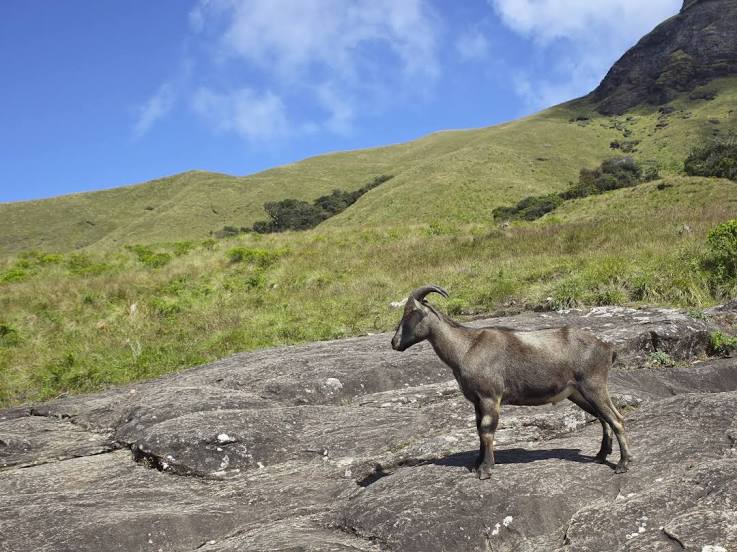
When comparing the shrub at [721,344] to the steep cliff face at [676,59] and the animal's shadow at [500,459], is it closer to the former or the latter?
the animal's shadow at [500,459]

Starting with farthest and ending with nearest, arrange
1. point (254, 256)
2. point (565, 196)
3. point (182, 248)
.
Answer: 1. point (565, 196)
2. point (182, 248)
3. point (254, 256)

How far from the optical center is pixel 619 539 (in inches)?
193

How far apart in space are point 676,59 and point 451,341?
176372 mm

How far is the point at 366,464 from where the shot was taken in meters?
7.24

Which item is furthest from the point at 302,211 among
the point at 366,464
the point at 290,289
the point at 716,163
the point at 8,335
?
the point at 366,464

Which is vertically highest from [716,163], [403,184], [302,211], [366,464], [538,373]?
[403,184]

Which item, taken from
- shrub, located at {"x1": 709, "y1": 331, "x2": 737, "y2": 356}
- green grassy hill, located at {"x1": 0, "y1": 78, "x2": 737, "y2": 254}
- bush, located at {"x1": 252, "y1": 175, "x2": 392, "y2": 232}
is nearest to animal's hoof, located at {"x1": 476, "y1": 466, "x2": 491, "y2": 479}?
shrub, located at {"x1": 709, "y1": 331, "x2": 737, "y2": 356}

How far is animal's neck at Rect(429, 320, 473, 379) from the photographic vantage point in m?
6.67

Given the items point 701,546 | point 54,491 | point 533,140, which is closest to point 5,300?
point 54,491

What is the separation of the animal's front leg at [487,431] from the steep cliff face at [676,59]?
16070cm

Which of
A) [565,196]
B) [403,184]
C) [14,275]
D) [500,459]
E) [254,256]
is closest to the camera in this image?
[500,459]

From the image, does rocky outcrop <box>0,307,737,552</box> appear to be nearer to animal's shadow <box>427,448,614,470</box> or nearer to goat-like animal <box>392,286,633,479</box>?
animal's shadow <box>427,448,614,470</box>

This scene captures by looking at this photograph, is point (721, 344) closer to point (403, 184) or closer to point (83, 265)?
point (83, 265)

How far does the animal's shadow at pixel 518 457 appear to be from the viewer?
643 cm
